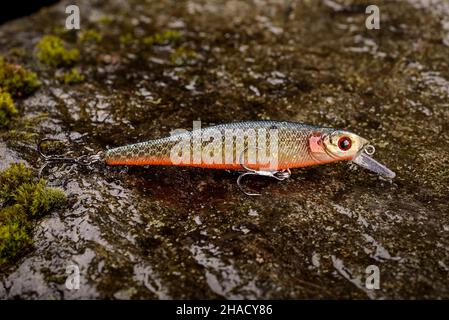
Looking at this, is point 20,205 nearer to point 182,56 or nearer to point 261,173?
point 261,173

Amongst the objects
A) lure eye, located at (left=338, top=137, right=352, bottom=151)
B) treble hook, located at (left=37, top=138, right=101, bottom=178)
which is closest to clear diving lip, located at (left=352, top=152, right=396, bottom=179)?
lure eye, located at (left=338, top=137, right=352, bottom=151)

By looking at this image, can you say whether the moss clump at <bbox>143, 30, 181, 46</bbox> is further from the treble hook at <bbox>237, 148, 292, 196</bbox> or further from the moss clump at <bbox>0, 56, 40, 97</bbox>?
the treble hook at <bbox>237, 148, 292, 196</bbox>

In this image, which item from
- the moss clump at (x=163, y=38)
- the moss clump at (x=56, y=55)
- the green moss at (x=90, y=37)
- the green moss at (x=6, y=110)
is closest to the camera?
the green moss at (x=6, y=110)

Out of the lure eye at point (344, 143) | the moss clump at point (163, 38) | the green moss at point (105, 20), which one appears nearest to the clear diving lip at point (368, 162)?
the lure eye at point (344, 143)

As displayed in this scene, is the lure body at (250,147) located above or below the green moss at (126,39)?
below

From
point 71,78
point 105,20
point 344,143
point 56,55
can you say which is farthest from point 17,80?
point 344,143

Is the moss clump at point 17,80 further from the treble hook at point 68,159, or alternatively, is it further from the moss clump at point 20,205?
the moss clump at point 20,205
